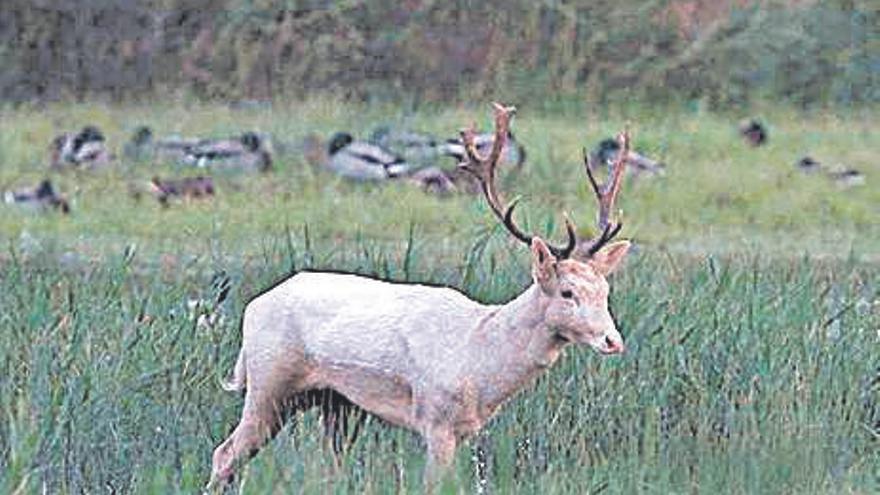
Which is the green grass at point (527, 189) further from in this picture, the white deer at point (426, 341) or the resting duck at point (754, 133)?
the white deer at point (426, 341)

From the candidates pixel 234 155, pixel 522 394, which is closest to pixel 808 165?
pixel 234 155

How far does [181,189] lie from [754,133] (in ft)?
13.5

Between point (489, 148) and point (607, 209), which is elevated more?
point (607, 209)

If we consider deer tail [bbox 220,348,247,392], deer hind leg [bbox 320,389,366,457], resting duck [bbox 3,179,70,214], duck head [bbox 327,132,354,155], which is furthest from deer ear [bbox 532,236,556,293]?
duck head [bbox 327,132,354,155]

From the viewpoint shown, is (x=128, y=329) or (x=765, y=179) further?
(x=765, y=179)

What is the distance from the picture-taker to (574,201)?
50.9ft

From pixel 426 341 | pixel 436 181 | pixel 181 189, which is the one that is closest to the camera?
pixel 426 341

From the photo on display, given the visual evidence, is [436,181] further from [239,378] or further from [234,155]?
[239,378]

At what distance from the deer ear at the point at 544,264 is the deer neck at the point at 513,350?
7cm

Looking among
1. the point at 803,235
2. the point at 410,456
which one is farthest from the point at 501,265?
the point at 803,235

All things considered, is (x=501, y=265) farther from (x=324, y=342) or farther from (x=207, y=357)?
(x=324, y=342)

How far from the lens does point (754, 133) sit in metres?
17.5

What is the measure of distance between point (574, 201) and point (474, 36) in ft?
15.9

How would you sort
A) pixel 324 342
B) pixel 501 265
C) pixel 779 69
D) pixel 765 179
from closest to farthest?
pixel 324 342
pixel 501 265
pixel 765 179
pixel 779 69
